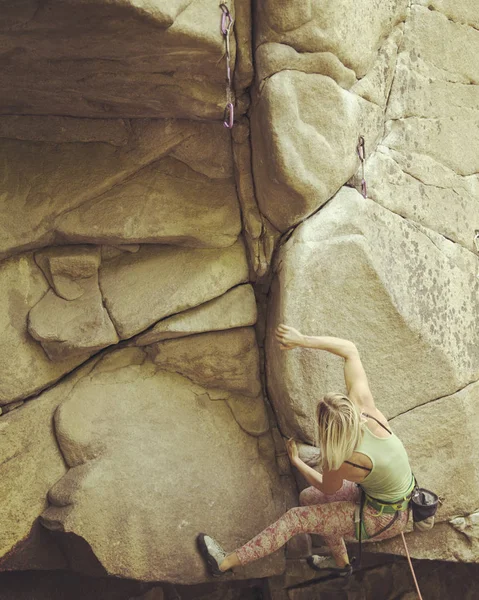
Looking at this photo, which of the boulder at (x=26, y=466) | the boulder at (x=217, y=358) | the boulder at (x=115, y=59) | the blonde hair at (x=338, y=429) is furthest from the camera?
the boulder at (x=217, y=358)

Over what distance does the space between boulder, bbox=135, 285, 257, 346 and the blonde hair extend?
0.88 meters

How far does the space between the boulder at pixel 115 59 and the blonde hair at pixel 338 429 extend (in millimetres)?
1445

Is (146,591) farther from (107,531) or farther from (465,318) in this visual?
(465,318)

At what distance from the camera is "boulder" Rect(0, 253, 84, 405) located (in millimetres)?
3461

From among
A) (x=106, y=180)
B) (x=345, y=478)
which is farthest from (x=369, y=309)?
(x=106, y=180)

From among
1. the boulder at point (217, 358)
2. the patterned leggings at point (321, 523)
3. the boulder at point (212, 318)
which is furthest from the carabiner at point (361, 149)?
the patterned leggings at point (321, 523)

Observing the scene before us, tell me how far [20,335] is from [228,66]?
5.36 feet

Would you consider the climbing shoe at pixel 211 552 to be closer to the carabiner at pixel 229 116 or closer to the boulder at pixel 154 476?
the boulder at pixel 154 476

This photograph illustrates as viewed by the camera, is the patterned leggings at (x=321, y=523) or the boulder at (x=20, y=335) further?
the boulder at (x=20, y=335)

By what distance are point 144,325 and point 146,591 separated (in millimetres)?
1758

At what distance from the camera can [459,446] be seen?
3.55m

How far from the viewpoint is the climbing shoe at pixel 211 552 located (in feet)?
11.1

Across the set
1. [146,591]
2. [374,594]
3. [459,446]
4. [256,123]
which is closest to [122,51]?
[256,123]

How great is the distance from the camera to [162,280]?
3604mm
